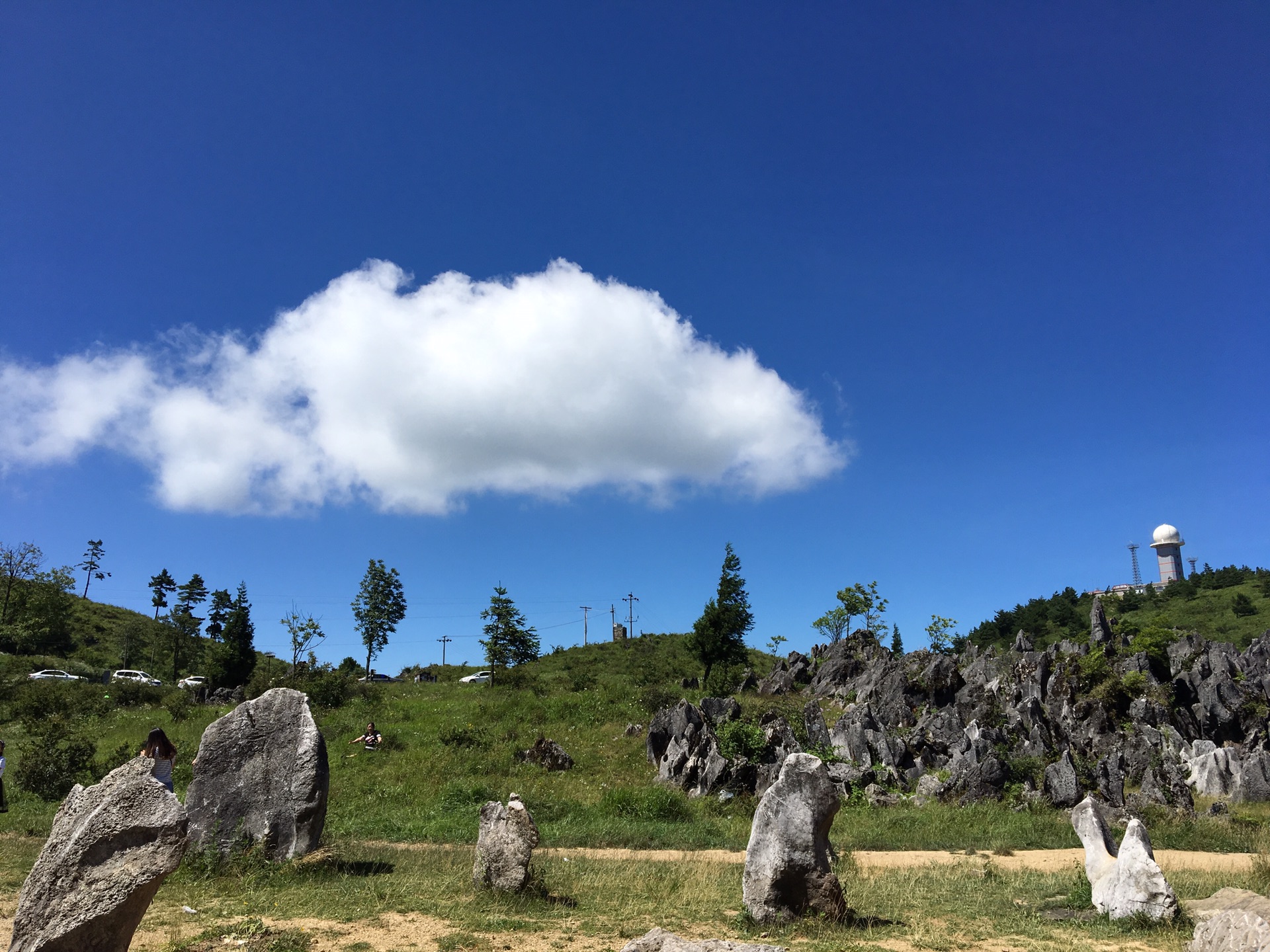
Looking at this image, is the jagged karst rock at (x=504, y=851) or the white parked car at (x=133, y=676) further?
the white parked car at (x=133, y=676)

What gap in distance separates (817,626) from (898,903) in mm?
57159

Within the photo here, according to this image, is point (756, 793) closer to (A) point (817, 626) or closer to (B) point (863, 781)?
(B) point (863, 781)

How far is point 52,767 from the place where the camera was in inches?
810

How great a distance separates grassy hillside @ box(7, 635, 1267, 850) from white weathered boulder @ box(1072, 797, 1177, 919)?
6.86 metres

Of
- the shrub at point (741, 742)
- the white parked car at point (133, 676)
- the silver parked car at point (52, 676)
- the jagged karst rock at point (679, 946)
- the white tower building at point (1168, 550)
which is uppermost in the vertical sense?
the white tower building at point (1168, 550)

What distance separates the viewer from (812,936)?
945 centimetres

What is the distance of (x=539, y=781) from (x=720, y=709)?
8.44 metres

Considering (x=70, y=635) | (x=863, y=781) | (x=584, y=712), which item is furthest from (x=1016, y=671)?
(x=70, y=635)

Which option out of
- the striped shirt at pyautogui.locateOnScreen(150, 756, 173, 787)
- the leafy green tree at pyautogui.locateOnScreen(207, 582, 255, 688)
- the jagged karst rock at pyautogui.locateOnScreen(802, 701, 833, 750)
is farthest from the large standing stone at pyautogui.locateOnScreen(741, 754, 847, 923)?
the leafy green tree at pyautogui.locateOnScreen(207, 582, 255, 688)

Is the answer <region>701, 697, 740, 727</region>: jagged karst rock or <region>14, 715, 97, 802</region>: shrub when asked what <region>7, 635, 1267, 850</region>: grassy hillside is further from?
<region>701, 697, 740, 727</region>: jagged karst rock

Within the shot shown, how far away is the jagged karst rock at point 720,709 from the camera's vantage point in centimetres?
2956

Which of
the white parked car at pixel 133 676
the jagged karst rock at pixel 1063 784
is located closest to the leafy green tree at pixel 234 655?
the white parked car at pixel 133 676

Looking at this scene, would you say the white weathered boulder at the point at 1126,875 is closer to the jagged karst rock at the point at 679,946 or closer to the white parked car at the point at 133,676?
the jagged karst rock at the point at 679,946

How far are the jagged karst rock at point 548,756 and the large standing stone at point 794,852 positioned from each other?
1678cm
